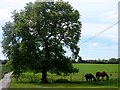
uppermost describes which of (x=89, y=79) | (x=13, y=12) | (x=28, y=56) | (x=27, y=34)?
(x=13, y=12)

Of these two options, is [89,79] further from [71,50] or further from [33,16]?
[33,16]

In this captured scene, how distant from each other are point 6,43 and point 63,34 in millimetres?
10100

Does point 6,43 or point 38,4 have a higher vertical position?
point 38,4

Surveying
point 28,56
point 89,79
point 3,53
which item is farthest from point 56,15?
point 3,53

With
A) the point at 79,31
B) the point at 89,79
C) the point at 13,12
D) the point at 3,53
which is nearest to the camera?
the point at 89,79

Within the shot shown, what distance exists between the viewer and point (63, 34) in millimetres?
47188

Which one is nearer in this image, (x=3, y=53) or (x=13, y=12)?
(x=13, y=12)

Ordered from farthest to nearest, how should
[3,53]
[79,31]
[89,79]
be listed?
1. [3,53]
2. [79,31]
3. [89,79]

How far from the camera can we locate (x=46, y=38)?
4697 cm

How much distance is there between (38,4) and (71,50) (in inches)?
296

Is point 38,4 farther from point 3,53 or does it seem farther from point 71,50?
point 3,53

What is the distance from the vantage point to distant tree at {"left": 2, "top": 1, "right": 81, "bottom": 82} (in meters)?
46.3

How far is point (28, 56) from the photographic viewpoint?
152ft

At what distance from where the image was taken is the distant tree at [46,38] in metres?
46.3
